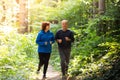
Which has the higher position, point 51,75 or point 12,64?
point 12,64

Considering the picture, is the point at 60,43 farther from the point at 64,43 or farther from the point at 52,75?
the point at 52,75

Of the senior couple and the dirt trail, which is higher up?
the senior couple

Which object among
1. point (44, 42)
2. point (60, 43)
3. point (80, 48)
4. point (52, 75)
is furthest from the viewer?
point (80, 48)

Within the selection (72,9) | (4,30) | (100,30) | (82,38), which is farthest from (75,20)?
(4,30)

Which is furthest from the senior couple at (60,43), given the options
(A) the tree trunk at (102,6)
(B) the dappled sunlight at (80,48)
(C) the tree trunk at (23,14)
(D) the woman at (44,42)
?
(C) the tree trunk at (23,14)

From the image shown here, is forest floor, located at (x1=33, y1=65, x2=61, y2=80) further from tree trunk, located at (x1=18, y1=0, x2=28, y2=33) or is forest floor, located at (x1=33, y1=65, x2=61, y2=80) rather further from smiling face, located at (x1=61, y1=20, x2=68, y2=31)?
tree trunk, located at (x1=18, y1=0, x2=28, y2=33)

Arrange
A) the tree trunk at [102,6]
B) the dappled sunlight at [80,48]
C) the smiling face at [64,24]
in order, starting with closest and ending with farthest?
1. the dappled sunlight at [80,48]
2. the smiling face at [64,24]
3. the tree trunk at [102,6]

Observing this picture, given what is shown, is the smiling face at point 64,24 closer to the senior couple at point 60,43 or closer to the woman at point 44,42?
the senior couple at point 60,43

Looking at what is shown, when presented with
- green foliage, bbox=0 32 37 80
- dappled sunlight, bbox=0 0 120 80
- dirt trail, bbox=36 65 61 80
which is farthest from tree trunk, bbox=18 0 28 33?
dirt trail, bbox=36 65 61 80

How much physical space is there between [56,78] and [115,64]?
3.68 m

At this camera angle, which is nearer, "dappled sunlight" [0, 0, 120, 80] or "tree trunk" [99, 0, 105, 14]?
"dappled sunlight" [0, 0, 120, 80]

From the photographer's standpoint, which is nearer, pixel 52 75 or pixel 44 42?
pixel 44 42

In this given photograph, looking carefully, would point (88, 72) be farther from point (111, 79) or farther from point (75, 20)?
point (75, 20)

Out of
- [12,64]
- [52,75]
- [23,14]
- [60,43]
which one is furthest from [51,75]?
[23,14]
